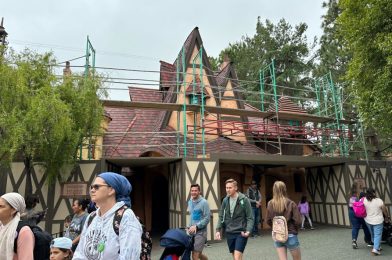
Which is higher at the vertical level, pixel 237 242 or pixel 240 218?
pixel 240 218

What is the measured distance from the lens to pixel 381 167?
14.1m

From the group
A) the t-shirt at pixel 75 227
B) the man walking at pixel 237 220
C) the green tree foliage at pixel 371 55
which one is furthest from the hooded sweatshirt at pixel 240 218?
the green tree foliage at pixel 371 55

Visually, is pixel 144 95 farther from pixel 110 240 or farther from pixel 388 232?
pixel 110 240

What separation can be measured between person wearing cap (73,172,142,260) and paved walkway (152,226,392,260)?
248 inches

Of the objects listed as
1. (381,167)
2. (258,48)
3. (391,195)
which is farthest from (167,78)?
(258,48)

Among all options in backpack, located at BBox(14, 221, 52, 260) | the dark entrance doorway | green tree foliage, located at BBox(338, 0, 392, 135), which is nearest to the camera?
backpack, located at BBox(14, 221, 52, 260)

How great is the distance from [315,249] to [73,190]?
736 cm

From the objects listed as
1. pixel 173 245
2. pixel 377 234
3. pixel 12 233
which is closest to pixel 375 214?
pixel 377 234

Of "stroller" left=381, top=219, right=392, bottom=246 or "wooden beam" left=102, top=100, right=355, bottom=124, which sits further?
"wooden beam" left=102, top=100, right=355, bottom=124

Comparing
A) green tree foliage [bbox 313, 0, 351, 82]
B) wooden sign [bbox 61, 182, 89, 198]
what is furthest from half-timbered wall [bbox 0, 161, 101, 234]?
green tree foliage [bbox 313, 0, 351, 82]

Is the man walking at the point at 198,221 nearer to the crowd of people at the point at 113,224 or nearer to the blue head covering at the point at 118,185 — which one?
the crowd of people at the point at 113,224

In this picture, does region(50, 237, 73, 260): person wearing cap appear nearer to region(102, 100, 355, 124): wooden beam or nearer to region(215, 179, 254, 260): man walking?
region(215, 179, 254, 260): man walking

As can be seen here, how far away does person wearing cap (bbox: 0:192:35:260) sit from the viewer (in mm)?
2643

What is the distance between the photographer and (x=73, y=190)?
10.2 meters
